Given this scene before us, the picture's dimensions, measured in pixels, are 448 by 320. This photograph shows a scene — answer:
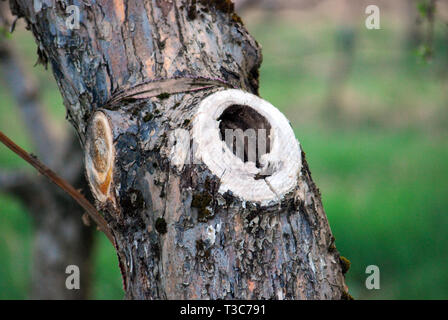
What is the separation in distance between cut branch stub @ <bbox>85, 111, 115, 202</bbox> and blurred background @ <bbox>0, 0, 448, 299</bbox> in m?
1.56

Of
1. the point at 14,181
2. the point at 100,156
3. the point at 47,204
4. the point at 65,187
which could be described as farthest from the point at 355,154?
the point at 100,156

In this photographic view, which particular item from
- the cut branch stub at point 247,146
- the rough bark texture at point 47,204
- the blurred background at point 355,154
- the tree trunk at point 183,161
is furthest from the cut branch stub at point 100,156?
the rough bark texture at point 47,204

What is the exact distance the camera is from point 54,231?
11.3 feet

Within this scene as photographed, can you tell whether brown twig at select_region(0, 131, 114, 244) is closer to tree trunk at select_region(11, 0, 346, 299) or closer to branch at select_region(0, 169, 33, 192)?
tree trunk at select_region(11, 0, 346, 299)

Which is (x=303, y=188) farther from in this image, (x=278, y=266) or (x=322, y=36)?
(x=322, y=36)

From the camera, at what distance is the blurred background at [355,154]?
3.58m

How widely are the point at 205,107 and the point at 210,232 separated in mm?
323

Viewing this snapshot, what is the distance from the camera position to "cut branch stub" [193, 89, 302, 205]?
3.77 ft

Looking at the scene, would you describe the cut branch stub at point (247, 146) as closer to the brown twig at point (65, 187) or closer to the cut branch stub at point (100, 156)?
the cut branch stub at point (100, 156)

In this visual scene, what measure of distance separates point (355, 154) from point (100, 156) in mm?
5644

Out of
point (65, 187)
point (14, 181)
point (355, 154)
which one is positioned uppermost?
point (355, 154)

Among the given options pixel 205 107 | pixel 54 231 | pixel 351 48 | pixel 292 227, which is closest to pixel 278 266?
pixel 292 227

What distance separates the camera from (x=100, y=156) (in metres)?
1.28

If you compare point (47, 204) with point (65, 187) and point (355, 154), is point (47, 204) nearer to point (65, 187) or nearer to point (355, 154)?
point (65, 187)
